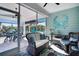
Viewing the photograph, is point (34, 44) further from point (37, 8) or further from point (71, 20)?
point (71, 20)

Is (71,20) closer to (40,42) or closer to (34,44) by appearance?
(40,42)

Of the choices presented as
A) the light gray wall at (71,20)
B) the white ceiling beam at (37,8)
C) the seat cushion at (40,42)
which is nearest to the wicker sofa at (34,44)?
the seat cushion at (40,42)

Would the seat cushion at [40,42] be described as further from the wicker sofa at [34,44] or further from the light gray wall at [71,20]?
the light gray wall at [71,20]

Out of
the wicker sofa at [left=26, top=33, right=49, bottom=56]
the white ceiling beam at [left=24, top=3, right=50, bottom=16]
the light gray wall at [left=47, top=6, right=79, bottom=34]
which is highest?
the white ceiling beam at [left=24, top=3, right=50, bottom=16]

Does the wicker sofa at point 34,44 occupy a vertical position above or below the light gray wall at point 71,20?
below

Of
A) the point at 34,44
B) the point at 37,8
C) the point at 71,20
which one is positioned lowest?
the point at 34,44

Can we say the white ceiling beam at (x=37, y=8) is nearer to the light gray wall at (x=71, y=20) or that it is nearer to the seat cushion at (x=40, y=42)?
the light gray wall at (x=71, y=20)

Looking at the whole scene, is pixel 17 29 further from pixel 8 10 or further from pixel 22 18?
pixel 8 10

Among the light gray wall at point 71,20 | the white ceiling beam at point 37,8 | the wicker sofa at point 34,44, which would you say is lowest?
the wicker sofa at point 34,44

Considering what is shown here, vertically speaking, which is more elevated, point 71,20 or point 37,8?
point 37,8

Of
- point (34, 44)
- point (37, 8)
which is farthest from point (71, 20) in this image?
point (34, 44)

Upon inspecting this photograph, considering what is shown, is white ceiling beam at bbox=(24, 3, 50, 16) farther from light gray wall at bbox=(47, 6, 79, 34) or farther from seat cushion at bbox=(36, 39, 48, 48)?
seat cushion at bbox=(36, 39, 48, 48)

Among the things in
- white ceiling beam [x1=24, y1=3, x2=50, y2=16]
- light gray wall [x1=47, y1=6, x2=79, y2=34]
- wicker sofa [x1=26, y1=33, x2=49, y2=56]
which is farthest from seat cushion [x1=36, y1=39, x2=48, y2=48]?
white ceiling beam [x1=24, y1=3, x2=50, y2=16]

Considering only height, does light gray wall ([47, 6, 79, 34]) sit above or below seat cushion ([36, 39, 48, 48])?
above
